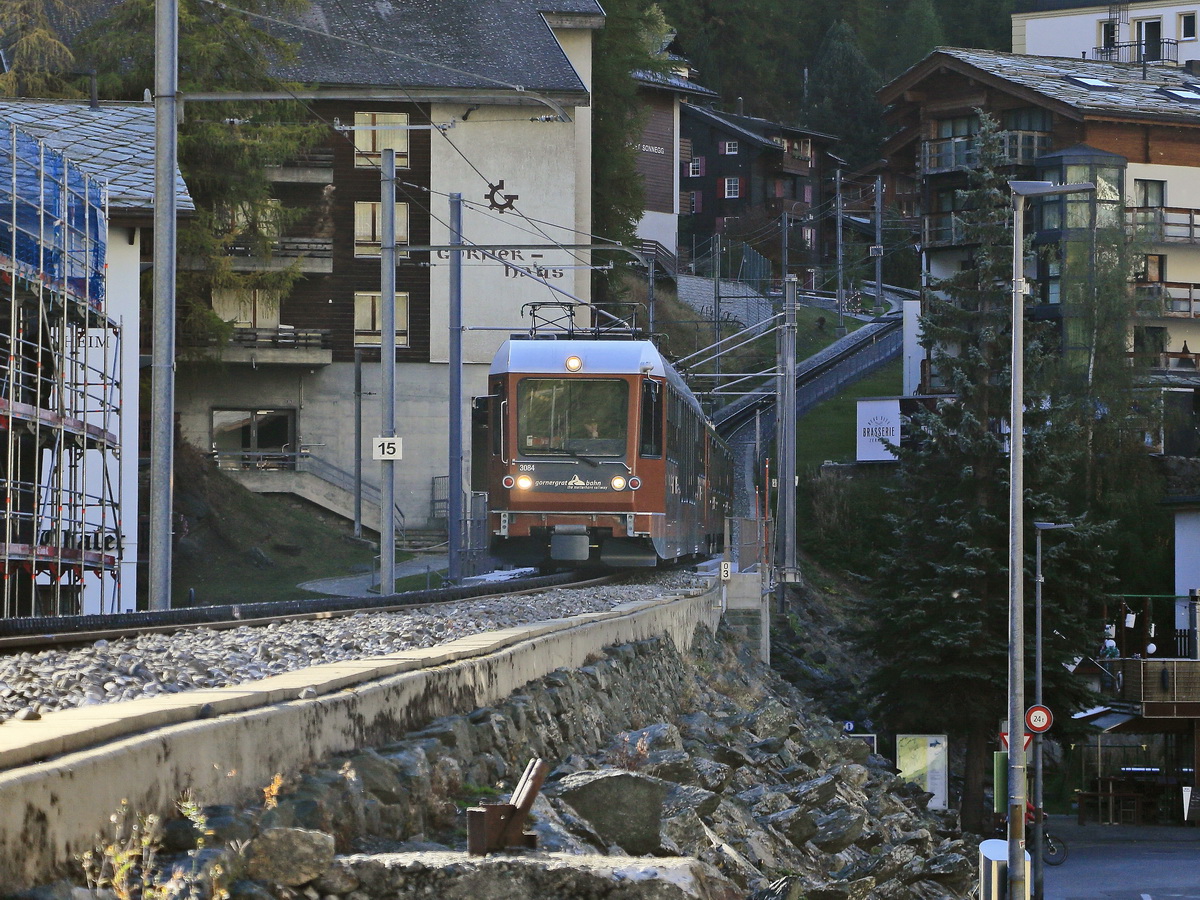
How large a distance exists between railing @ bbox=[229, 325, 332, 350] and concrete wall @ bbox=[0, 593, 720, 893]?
152 feet

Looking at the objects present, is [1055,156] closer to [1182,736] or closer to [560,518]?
[1182,736]

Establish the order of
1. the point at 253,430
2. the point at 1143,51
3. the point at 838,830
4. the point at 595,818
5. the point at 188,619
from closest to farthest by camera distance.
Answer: the point at 595,818 → the point at 838,830 → the point at 188,619 → the point at 253,430 → the point at 1143,51

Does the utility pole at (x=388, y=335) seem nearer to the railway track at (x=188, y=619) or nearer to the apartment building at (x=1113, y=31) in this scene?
the railway track at (x=188, y=619)

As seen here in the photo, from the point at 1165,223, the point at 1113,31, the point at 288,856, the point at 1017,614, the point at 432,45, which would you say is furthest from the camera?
Answer: the point at 1113,31

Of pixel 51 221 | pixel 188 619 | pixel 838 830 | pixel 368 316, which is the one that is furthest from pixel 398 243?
pixel 838 830

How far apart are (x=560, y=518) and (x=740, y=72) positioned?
98645 millimetres

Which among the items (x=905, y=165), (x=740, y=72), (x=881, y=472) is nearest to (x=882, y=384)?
(x=905, y=165)

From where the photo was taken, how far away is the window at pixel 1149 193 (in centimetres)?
6931

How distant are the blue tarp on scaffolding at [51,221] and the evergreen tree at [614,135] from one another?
40208 millimetres

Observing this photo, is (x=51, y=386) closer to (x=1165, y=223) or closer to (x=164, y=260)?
(x=164, y=260)

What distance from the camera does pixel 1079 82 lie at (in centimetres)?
7362

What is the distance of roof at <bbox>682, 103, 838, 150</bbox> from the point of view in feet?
343

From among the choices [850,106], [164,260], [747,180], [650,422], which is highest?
[850,106]

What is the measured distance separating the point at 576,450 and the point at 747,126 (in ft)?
271
